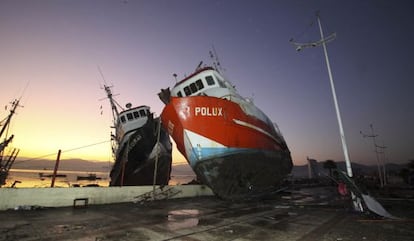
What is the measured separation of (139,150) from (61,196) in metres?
10.9

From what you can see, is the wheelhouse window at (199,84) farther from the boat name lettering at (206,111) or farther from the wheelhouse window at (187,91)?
the boat name lettering at (206,111)

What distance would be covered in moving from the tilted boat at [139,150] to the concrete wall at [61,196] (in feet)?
21.1

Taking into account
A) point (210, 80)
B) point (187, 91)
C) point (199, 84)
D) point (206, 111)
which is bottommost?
point (206, 111)

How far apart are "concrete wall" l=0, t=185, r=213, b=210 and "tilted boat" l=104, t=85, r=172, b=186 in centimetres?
644

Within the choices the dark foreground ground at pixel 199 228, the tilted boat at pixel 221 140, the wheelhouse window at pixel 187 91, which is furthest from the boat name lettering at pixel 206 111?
the dark foreground ground at pixel 199 228

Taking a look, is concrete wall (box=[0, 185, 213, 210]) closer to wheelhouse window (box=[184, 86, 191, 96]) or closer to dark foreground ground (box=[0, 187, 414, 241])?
dark foreground ground (box=[0, 187, 414, 241])

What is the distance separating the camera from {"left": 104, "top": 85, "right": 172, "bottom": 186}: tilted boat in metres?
22.1

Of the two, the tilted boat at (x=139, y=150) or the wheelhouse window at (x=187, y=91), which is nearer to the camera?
the wheelhouse window at (x=187, y=91)

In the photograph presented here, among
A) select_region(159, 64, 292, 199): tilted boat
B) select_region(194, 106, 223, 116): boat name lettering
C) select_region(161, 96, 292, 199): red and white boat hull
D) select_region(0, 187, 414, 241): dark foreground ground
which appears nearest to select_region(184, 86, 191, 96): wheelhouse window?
select_region(159, 64, 292, 199): tilted boat

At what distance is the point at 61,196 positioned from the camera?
37.7 feet

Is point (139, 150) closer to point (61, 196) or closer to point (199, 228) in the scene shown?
point (61, 196)

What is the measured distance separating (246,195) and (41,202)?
11.0m

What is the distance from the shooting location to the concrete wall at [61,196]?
10.2 meters

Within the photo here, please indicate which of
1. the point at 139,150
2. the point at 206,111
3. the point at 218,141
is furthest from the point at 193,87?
the point at 139,150
